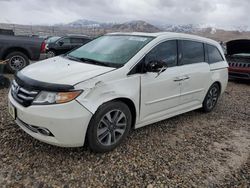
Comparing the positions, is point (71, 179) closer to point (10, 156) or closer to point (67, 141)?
point (67, 141)

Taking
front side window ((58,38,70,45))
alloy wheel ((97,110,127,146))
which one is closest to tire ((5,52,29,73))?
alloy wheel ((97,110,127,146))

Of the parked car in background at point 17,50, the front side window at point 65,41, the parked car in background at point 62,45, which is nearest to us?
the parked car in background at point 17,50

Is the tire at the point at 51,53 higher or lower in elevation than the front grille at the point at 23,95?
higher

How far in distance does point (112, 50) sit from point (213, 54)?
249 cm

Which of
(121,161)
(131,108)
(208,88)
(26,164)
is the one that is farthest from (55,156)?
(208,88)

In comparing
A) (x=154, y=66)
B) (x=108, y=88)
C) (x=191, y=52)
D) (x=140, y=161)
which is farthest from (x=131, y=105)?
(x=191, y=52)

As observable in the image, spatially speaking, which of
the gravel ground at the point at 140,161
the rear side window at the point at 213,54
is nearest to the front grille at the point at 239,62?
the rear side window at the point at 213,54

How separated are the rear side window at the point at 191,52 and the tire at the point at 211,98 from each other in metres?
0.77

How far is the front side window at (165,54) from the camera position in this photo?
3.85m

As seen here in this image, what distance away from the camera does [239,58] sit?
367 inches

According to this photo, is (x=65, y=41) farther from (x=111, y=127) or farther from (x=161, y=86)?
(x=111, y=127)

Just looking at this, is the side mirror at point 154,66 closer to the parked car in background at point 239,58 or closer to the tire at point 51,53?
the parked car in background at point 239,58

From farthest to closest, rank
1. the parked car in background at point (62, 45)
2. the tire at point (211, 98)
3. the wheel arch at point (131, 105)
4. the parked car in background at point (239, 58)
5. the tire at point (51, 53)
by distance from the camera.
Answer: the parked car in background at point (62, 45) < the tire at point (51, 53) < the parked car in background at point (239, 58) < the tire at point (211, 98) < the wheel arch at point (131, 105)

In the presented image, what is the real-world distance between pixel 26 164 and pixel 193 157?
2202 millimetres
